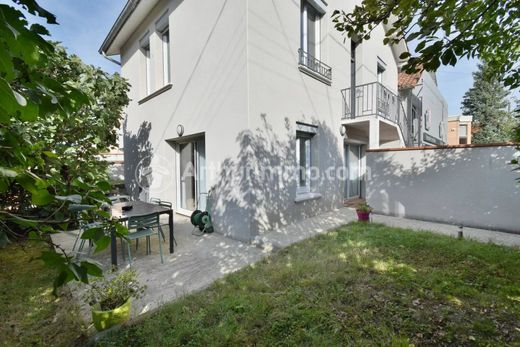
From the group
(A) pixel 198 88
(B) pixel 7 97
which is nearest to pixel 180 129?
(A) pixel 198 88

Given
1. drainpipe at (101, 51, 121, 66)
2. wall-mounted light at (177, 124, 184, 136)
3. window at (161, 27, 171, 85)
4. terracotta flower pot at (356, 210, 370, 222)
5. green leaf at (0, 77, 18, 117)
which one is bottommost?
terracotta flower pot at (356, 210, 370, 222)

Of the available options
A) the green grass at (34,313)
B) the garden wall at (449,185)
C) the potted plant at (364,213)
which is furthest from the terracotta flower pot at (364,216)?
the green grass at (34,313)

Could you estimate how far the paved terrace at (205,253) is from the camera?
12.4 feet

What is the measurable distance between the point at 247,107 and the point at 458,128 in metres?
25.0

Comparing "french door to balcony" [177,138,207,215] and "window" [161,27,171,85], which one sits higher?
"window" [161,27,171,85]

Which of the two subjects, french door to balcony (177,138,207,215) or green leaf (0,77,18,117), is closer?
green leaf (0,77,18,117)

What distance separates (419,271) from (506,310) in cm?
106

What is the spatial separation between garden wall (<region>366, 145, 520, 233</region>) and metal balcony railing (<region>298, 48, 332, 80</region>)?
2890mm

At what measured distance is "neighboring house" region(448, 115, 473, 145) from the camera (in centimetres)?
2220

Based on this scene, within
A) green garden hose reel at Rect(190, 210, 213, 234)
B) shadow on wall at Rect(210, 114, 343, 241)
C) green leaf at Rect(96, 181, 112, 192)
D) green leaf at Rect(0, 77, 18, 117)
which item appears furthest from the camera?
green garden hose reel at Rect(190, 210, 213, 234)

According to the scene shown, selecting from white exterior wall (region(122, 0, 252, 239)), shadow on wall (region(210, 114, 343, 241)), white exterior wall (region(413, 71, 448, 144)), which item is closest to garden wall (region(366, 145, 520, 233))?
shadow on wall (region(210, 114, 343, 241))

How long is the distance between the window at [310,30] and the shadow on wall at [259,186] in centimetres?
276

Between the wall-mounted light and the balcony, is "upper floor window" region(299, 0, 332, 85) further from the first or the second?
the wall-mounted light

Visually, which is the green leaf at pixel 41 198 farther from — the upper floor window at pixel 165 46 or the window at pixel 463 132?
the window at pixel 463 132
